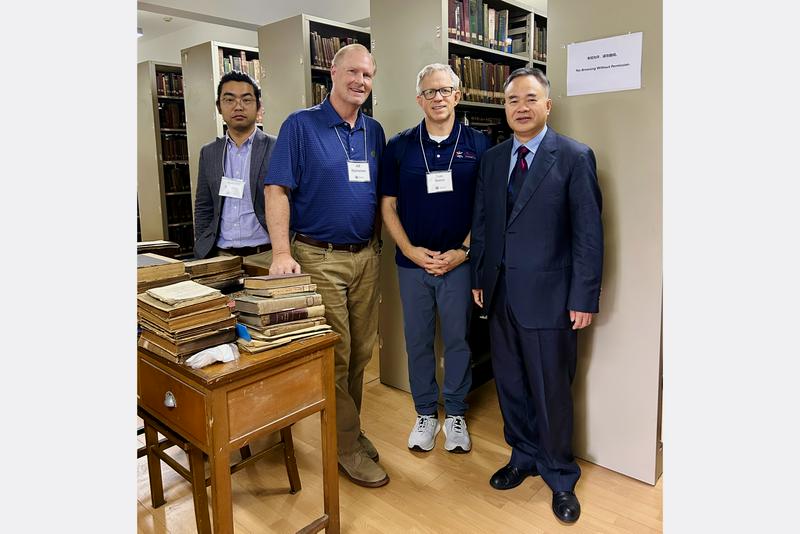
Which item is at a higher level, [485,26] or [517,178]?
[485,26]

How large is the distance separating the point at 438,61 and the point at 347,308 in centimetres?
139

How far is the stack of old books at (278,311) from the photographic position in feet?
5.44

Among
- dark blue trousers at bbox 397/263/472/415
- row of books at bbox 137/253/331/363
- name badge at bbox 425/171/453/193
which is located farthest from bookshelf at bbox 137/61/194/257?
row of books at bbox 137/253/331/363

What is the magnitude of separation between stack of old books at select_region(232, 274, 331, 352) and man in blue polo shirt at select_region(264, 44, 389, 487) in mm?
426

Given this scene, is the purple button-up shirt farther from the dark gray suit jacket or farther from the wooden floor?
the dark gray suit jacket

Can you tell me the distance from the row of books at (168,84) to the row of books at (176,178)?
845 mm

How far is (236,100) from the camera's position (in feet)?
8.96

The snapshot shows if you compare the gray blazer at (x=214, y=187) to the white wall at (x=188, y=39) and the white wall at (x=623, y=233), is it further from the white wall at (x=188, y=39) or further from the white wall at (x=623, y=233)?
the white wall at (x=188, y=39)

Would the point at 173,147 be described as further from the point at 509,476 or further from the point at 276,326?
the point at 509,476

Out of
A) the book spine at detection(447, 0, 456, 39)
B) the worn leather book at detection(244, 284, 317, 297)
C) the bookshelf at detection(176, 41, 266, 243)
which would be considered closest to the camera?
the worn leather book at detection(244, 284, 317, 297)

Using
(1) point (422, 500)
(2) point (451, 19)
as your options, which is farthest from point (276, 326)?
(2) point (451, 19)

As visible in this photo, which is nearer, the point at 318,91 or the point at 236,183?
the point at 236,183

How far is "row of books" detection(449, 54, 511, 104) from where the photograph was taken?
11.2 ft
